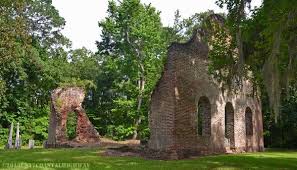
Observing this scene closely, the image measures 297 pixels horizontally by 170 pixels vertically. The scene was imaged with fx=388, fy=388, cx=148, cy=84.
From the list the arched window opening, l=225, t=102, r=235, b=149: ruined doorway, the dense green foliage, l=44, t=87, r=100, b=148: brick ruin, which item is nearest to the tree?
the dense green foliage

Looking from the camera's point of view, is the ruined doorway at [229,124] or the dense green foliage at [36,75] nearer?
the ruined doorway at [229,124]

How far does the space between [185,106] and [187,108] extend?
Result: 0.56ft

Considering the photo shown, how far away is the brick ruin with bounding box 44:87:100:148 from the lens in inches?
1000

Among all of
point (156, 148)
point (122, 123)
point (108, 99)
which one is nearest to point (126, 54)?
point (122, 123)

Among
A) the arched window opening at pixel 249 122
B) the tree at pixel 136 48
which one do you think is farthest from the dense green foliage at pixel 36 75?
the arched window opening at pixel 249 122

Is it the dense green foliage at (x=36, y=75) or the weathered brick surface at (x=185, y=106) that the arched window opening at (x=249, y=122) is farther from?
the dense green foliage at (x=36, y=75)

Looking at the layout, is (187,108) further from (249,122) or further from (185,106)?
(249,122)

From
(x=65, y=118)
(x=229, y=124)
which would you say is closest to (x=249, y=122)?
(x=229, y=124)

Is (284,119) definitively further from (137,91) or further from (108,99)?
(108,99)

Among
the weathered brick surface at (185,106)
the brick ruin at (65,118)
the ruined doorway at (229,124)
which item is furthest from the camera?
the brick ruin at (65,118)

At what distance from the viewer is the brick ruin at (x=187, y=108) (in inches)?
624

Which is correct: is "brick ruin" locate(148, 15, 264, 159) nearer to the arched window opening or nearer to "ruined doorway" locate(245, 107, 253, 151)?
"ruined doorway" locate(245, 107, 253, 151)

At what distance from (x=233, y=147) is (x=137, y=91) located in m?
15.8

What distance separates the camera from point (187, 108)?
16406mm
